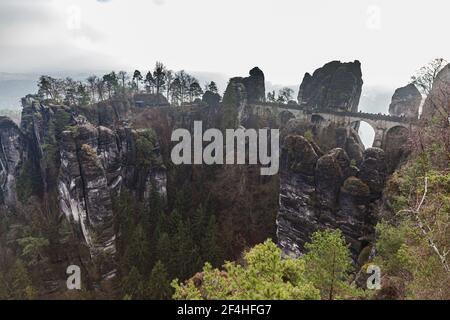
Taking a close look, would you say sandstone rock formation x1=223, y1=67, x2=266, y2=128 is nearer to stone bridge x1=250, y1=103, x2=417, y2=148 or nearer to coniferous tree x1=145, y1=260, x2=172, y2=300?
stone bridge x1=250, y1=103, x2=417, y2=148

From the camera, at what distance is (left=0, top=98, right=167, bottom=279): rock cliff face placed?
142 ft

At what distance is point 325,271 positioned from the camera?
17.8 meters

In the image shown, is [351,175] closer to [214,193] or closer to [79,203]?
[214,193]

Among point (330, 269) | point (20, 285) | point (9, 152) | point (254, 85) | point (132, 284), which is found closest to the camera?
point (330, 269)

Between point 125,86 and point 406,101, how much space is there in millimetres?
68649

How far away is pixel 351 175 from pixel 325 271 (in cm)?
2165

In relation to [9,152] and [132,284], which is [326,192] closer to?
[132,284]

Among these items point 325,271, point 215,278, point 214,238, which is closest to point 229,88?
point 214,238

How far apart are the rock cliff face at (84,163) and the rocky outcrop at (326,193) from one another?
24254 millimetres

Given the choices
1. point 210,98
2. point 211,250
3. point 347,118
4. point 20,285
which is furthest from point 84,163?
point 347,118

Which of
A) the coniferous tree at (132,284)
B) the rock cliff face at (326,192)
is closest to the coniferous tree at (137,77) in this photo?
the rock cliff face at (326,192)

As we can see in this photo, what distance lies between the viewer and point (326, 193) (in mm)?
37594

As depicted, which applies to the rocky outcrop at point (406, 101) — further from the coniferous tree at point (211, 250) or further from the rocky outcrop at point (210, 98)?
the coniferous tree at point (211, 250)

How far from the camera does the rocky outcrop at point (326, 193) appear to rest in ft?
113
